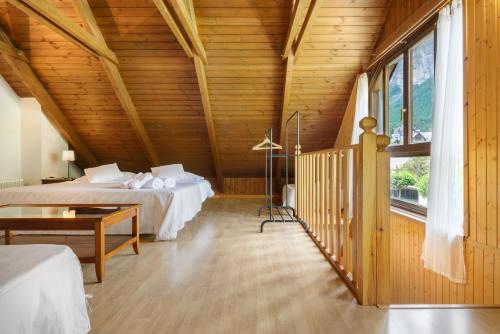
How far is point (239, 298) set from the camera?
1732mm

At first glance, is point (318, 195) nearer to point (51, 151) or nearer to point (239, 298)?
point (239, 298)

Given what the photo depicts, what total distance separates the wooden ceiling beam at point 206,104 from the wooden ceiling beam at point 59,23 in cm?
110

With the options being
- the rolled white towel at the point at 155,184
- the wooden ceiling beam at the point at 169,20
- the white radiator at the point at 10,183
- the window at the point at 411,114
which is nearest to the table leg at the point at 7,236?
the rolled white towel at the point at 155,184

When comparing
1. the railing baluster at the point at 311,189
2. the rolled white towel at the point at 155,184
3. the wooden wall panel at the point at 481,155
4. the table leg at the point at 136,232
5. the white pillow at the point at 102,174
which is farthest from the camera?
the white pillow at the point at 102,174

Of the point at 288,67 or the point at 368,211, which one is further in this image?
the point at 288,67

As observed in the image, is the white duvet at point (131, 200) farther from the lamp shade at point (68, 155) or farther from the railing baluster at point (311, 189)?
the lamp shade at point (68, 155)

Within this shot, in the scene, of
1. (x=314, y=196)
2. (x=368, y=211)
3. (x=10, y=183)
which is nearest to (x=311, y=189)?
(x=314, y=196)

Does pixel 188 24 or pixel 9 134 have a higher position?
pixel 188 24

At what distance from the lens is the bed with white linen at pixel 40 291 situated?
0.91 meters

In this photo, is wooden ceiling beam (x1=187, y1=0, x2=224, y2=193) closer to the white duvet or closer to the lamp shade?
the white duvet

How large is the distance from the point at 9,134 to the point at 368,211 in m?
5.33

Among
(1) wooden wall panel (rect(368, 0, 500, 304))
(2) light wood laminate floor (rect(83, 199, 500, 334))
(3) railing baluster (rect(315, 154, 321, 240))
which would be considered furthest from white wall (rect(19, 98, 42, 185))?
(1) wooden wall panel (rect(368, 0, 500, 304))

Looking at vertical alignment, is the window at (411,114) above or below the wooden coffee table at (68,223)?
above

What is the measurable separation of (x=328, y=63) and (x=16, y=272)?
4.04m
